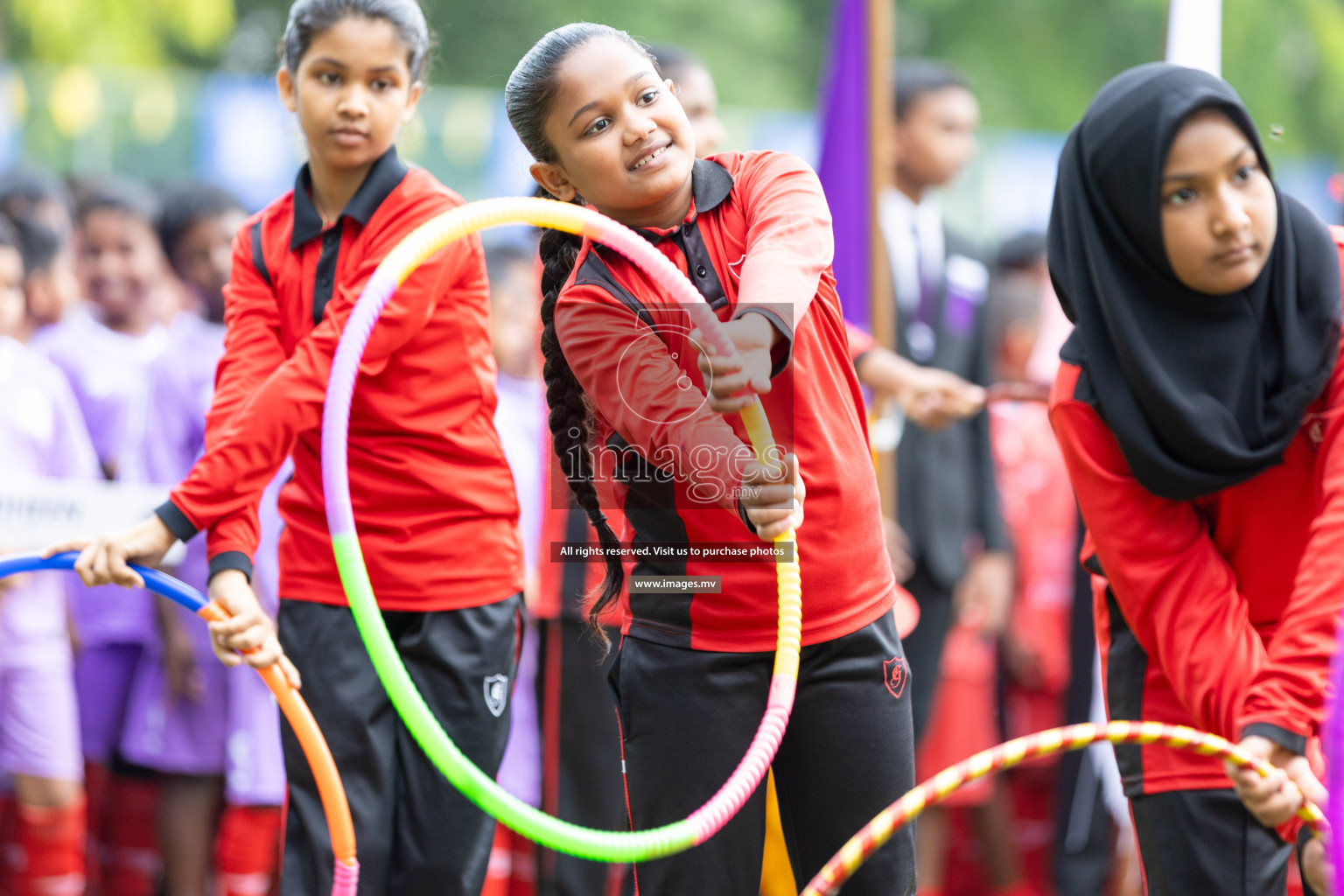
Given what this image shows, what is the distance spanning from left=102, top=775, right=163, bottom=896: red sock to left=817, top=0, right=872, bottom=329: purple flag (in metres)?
3.35

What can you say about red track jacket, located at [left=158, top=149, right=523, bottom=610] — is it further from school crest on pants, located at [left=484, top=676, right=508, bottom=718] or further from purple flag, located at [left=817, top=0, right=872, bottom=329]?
purple flag, located at [left=817, top=0, right=872, bottom=329]

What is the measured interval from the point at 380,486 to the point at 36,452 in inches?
96.8

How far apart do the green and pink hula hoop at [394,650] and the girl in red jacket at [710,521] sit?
11cm

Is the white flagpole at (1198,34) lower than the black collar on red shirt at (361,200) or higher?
higher

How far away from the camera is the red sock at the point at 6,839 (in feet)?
17.4

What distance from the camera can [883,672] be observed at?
290 centimetres

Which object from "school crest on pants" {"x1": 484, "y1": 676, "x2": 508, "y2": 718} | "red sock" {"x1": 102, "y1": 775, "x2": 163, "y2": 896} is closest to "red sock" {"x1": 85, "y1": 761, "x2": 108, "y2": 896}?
"red sock" {"x1": 102, "y1": 775, "x2": 163, "y2": 896}

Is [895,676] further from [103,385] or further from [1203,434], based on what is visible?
[103,385]

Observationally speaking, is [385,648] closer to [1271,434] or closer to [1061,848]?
[1271,434]

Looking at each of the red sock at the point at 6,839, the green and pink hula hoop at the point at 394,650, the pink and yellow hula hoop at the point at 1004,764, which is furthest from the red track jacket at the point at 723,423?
the red sock at the point at 6,839

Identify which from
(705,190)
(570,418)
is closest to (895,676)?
(570,418)

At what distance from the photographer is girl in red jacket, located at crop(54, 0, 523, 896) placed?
3443mm

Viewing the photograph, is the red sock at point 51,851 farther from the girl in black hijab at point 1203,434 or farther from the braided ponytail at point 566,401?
the girl in black hijab at point 1203,434

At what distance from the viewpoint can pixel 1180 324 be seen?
9.78 ft
